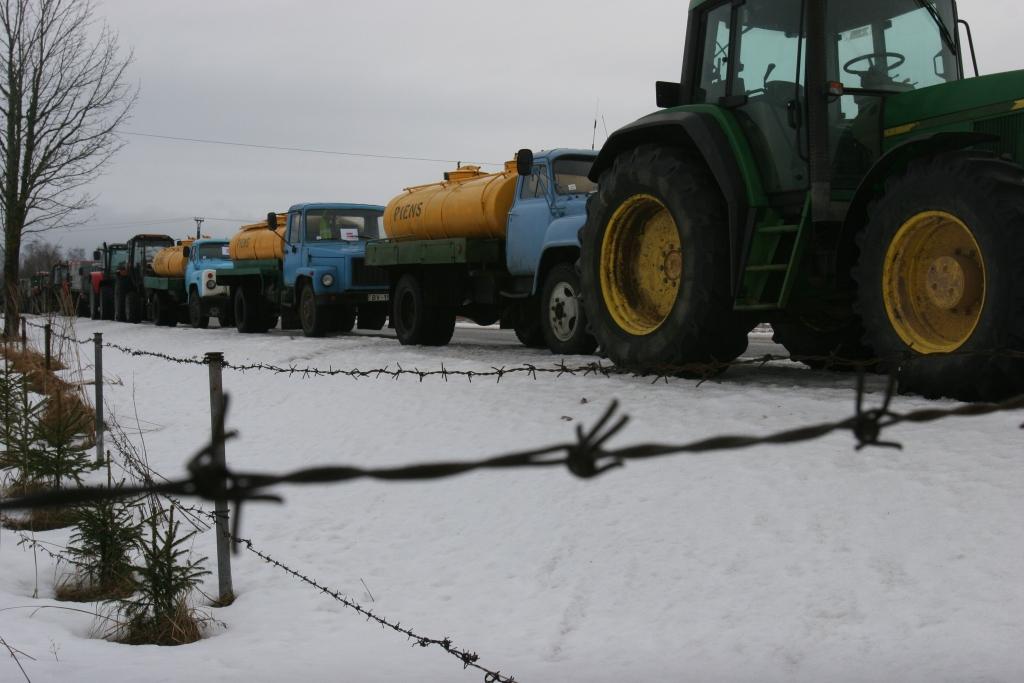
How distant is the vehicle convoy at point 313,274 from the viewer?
1739 centimetres

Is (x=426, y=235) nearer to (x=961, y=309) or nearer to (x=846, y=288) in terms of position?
(x=846, y=288)

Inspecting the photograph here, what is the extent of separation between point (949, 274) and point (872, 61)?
1.93m

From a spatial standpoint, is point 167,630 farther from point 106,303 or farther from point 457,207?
point 106,303

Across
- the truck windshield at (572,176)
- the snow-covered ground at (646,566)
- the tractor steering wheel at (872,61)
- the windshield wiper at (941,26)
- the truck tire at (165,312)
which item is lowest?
the snow-covered ground at (646,566)

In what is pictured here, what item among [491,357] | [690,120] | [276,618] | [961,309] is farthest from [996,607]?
[491,357]

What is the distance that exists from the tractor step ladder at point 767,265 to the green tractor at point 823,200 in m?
0.01

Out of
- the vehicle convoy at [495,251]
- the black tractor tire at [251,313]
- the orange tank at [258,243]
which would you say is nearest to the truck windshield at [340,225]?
the orange tank at [258,243]

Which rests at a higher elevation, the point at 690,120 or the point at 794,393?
the point at 690,120

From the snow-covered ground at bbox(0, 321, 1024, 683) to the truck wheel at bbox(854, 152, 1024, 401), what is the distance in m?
0.32

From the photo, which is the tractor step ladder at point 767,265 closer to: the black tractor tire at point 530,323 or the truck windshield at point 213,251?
the black tractor tire at point 530,323

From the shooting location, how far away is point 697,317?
7805 mm

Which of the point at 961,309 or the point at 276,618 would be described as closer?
the point at 276,618

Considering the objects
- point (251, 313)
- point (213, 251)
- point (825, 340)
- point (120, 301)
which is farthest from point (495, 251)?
point (120, 301)

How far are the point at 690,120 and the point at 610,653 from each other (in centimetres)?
470
